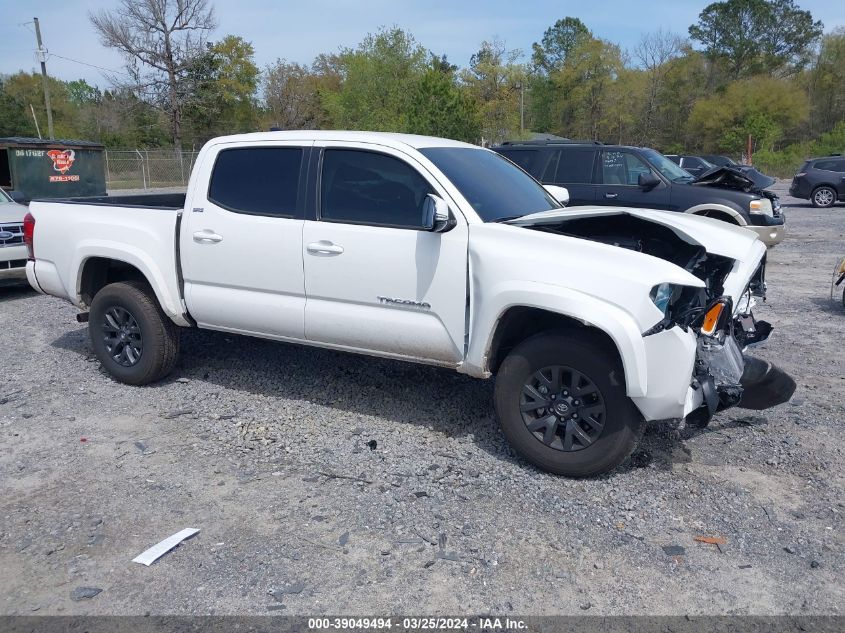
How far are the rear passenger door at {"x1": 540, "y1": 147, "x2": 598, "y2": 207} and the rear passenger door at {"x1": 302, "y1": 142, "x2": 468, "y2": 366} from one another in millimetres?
6695

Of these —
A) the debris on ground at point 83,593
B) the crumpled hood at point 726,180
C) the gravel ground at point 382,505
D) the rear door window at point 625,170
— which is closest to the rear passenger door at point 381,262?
the gravel ground at point 382,505

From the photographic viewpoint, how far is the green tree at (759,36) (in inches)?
2776

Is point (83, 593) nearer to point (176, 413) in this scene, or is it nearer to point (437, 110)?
point (176, 413)

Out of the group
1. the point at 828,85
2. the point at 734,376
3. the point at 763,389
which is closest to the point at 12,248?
the point at 734,376

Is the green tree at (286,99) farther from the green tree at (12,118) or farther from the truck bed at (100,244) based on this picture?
the truck bed at (100,244)

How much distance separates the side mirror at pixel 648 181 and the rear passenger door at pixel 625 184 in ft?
0.24

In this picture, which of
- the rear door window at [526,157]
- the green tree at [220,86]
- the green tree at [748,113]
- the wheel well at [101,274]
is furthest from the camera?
the green tree at [748,113]

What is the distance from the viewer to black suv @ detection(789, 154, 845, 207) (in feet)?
74.9

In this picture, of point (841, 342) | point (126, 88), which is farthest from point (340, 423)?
point (126, 88)

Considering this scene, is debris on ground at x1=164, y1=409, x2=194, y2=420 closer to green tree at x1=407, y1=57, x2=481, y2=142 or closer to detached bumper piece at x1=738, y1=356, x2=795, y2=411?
detached bumper piece at x1=738, y1=356, x2=795, y2=411

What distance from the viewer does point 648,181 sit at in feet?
35.4

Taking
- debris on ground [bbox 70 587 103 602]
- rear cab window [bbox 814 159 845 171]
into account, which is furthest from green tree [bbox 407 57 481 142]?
debris on ground [bbox 70 587 103 602]

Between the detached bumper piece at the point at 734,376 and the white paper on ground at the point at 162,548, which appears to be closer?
the white paper on ground at the point at 162,548

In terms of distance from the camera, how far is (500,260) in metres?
4.32
